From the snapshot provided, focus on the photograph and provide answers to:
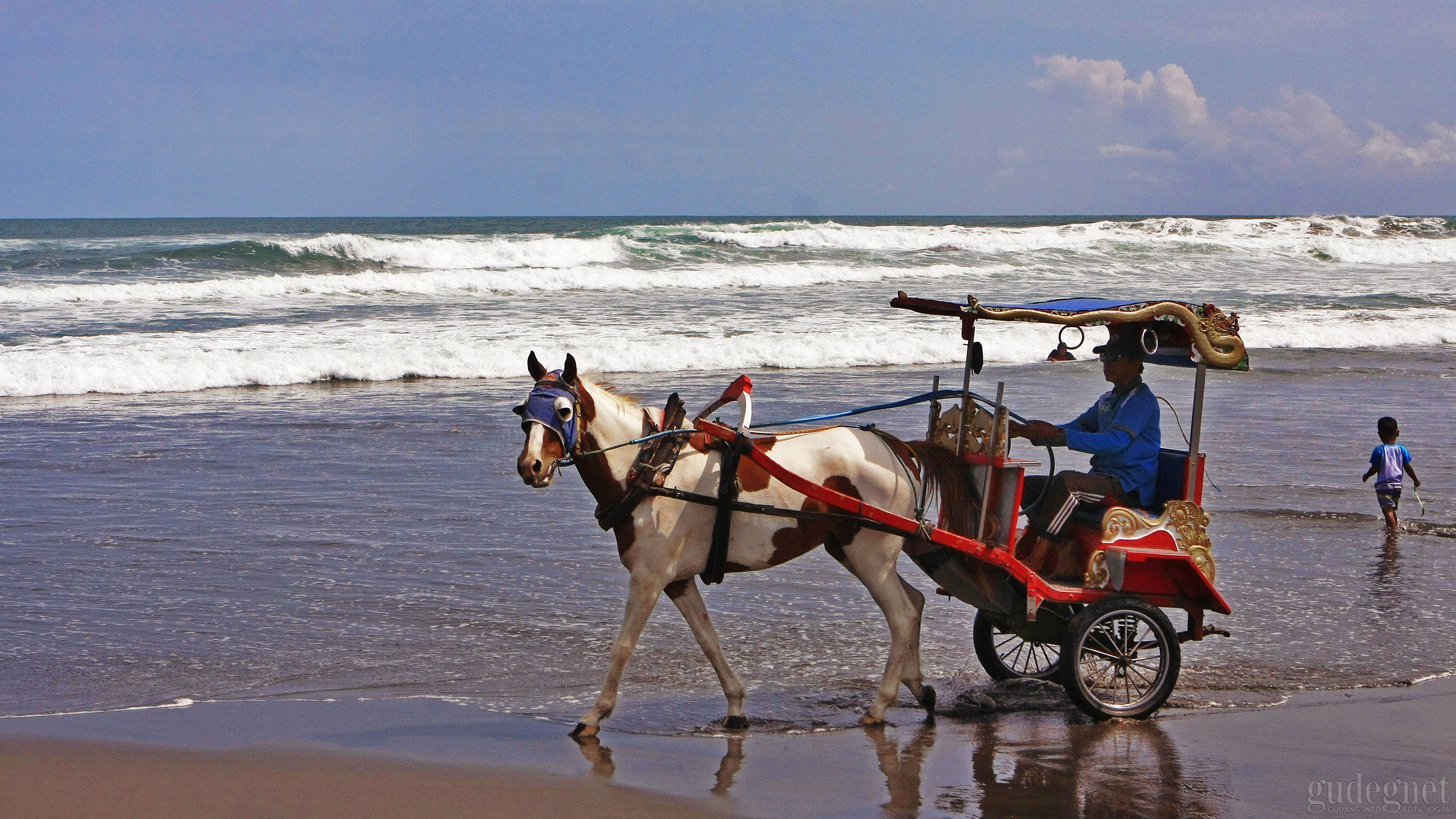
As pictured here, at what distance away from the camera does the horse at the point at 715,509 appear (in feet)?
14.9

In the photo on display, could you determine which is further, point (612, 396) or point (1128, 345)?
point (1128, 345)

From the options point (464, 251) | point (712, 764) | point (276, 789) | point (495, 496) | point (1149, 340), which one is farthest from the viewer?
point (464, 251)

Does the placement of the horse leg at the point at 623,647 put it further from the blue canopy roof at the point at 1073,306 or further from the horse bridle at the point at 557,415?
the blue canopy roof at the point at 1073,306

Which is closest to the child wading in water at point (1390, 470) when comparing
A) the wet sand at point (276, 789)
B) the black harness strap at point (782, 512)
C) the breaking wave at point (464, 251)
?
the black harness strap at point (782, 512)

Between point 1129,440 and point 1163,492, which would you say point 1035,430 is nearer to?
point 1129,440

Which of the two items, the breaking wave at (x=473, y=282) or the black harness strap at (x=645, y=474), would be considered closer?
the black harness strap at (x=645, y=474)

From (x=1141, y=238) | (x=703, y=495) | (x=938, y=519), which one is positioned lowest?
(x=938, y=519)

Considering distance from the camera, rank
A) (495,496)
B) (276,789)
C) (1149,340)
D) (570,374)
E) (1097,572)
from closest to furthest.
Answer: (276,789), (570,374), (1149,340), (1097,572), (495,496)

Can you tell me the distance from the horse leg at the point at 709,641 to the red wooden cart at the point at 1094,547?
0.60 metres

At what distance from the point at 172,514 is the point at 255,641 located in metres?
2.94

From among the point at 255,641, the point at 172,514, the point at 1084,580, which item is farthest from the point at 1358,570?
the point at 172,514

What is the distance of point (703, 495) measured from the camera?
4.71 meters

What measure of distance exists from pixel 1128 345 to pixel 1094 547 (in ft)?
2.80

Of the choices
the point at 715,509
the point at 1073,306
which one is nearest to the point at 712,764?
the point at 715,509
